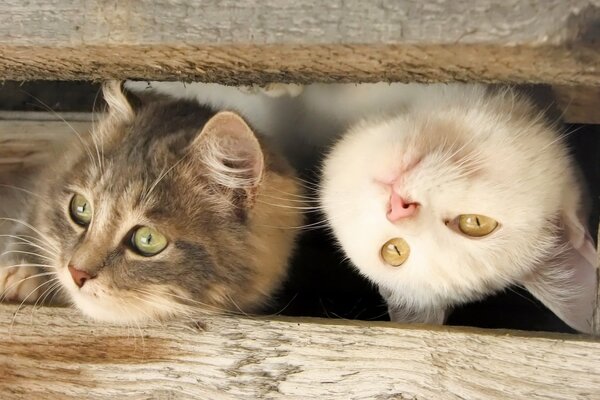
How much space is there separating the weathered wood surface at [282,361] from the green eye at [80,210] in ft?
0.70

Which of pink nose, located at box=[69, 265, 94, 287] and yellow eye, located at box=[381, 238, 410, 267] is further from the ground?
yellow eye, located at box=[381, 238, 410, 267]

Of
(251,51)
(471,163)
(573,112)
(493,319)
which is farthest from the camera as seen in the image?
(493,319)

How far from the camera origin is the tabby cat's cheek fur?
1308 mm

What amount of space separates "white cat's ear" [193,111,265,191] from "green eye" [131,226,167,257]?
0.53ft

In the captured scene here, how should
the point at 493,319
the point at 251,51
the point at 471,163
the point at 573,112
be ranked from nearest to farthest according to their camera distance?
the point at 251,51 → the point at 471,163 → the point at 573,112 → the point at 493,319

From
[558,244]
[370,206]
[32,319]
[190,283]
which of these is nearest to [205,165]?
[190,283]

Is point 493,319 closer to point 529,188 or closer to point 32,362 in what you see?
point 529,188

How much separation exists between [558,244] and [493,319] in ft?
1.19

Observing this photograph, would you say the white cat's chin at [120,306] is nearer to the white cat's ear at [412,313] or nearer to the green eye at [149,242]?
the green eye at [149,242]

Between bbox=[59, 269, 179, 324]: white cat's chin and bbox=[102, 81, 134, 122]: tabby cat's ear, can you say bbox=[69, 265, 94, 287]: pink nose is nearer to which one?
bbox=[59, 269, 179, 324]: white cat's chin

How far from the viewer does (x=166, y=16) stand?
3.20ft

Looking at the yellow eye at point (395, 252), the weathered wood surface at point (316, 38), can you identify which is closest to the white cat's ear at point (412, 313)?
the yellow eye at point (395, 252)

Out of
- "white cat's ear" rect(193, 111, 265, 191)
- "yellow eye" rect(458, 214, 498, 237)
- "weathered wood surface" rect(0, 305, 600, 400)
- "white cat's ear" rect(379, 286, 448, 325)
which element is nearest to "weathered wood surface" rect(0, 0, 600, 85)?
"white cat's ear" rect(193, 111, 265, 191)

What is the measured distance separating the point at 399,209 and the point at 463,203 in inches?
4.7
